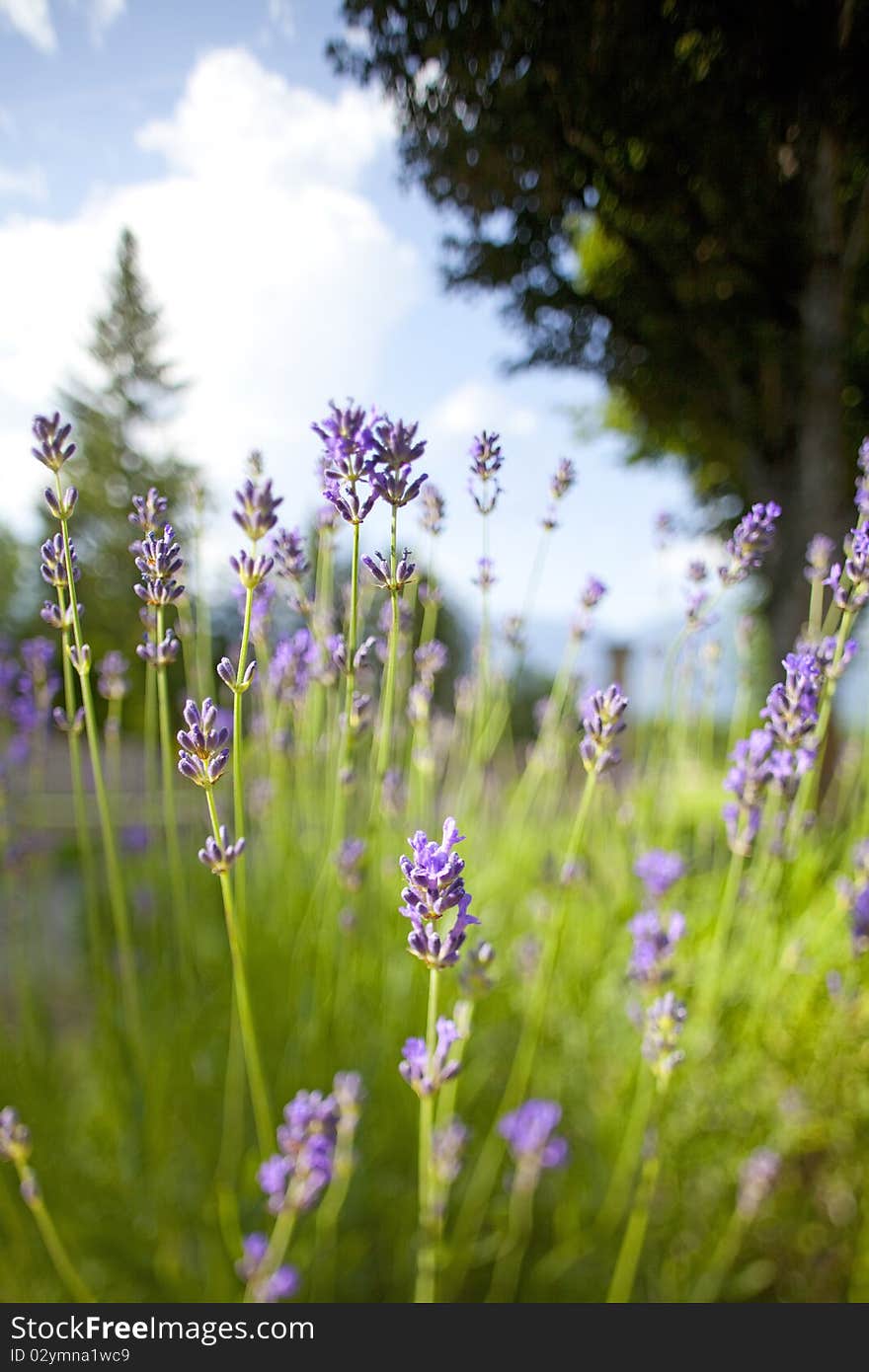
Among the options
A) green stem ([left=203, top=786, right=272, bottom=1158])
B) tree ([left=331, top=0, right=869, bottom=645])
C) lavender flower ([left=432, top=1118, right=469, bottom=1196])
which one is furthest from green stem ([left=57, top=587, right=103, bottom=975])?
tree ([left=331, top=0, right=869, bottom=645])

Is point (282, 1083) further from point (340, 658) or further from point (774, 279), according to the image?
point (774, 279)

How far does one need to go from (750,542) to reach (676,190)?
428 mm

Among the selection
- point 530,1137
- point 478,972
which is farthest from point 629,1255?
point 478,972

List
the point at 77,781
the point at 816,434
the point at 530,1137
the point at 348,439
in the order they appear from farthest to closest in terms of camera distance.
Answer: the point at 816,434, the point at 530,1137, the point at 77,781, the point at 348,439

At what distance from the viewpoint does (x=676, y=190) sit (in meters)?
0.66

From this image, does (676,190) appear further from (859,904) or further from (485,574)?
(859,904)

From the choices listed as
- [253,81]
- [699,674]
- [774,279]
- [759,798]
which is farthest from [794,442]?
[253,81]

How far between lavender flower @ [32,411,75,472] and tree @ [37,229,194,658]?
187 mm

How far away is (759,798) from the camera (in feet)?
1.70

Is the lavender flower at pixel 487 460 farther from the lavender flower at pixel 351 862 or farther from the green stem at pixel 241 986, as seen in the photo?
the lavender flower at pixel 351 862

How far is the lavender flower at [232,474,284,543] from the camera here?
1.02 feet

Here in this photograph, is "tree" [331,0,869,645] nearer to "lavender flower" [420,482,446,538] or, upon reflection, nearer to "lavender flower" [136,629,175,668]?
"lavender flower" [420,482,446,538]

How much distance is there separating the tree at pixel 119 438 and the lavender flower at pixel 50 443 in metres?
0.19

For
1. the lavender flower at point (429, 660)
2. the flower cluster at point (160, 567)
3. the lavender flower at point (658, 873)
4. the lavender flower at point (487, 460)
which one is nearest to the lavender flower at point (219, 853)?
the flower cluster at point (160, 567)
